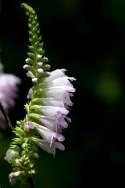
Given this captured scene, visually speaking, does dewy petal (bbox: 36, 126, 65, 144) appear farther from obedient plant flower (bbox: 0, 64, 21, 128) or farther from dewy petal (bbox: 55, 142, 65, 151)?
obedient plant flower (bbox: 0, 64, 21, 128)

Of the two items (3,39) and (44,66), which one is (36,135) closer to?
(44,66)

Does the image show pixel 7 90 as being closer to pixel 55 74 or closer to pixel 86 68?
pixel 55 74

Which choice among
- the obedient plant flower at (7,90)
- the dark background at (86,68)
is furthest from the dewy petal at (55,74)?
the dark background at (86,68)

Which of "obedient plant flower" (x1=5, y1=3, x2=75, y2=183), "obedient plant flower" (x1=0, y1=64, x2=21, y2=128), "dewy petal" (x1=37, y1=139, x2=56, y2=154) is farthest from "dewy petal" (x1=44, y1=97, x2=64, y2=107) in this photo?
"obedient plant flower" (x1=0, y1=64, x2=21, y2=128)

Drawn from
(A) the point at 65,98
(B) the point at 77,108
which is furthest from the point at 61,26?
(A) the point at 65,98

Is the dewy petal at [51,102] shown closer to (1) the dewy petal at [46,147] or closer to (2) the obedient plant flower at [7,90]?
(1) the dewy petal at [46,147]
